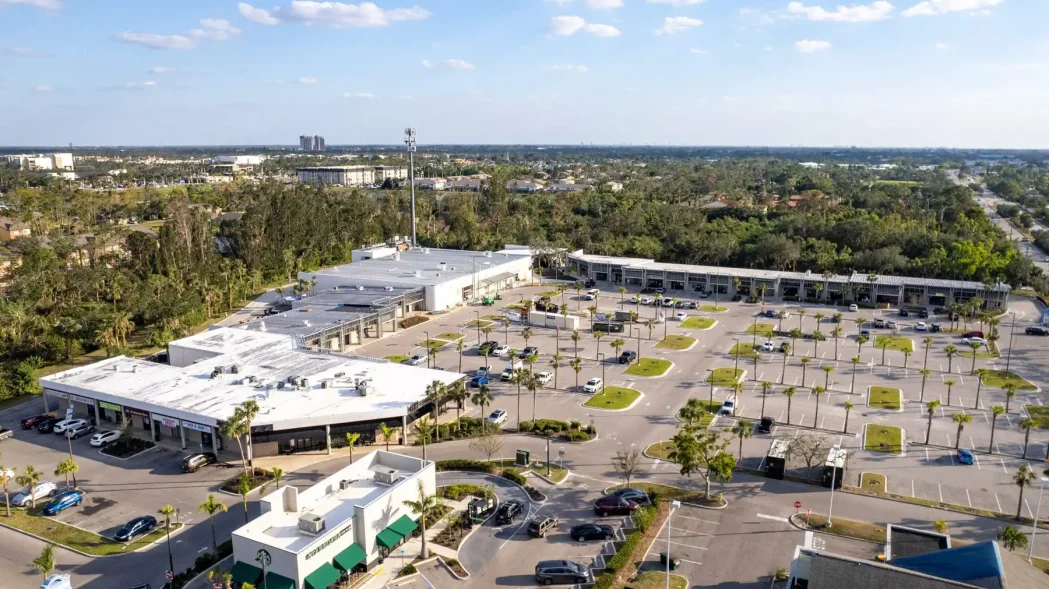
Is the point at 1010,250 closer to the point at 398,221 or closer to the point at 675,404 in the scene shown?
the point at 675,404

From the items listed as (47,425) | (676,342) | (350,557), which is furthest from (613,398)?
(47,425)

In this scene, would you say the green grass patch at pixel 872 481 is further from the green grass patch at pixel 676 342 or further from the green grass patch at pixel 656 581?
the green grass patch at pixel 676 342

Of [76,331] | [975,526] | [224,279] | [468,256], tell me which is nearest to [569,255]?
[468,256]

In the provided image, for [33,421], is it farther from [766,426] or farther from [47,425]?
[766,426]

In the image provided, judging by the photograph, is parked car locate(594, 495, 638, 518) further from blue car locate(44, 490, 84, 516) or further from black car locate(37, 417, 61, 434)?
black car locate(37, 417, 61, 434)

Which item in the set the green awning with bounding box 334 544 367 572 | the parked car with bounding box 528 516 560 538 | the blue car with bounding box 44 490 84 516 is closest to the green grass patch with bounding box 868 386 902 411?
the parked car with bounding box 528 516 560 538

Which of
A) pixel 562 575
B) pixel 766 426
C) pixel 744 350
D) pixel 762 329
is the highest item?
pixel 762 329
